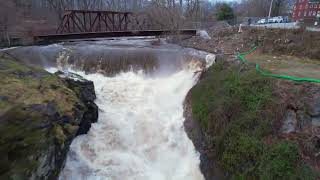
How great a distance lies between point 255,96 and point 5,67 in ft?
25.2

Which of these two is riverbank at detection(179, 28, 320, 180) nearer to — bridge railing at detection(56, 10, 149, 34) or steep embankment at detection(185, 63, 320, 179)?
steep embankment at detection(185, 63, 320, 179)

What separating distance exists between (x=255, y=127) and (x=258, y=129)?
12 cm

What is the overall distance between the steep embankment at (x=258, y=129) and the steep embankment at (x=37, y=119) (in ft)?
12.6

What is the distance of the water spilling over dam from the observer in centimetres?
817

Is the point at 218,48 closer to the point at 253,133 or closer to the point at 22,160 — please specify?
the point at 253,133

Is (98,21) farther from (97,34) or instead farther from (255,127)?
(255,127)

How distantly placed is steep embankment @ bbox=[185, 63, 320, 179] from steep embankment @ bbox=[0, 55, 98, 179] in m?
3.83

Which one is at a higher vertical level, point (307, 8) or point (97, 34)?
point (307, 8)

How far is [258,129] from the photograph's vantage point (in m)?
6.99

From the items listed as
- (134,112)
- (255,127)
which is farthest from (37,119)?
(255,127)

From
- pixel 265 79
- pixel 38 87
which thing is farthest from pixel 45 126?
pixel 265 79

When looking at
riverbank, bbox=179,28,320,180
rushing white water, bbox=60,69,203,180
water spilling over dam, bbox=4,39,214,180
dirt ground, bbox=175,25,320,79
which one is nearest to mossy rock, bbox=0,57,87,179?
rushing white water, bbox=60,69,203,180

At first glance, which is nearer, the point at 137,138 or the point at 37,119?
the point at 37,119

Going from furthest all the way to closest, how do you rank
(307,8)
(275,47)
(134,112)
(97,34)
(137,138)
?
(307,8) → (97,34) → (275,47) → (134,112) → (137,138)
